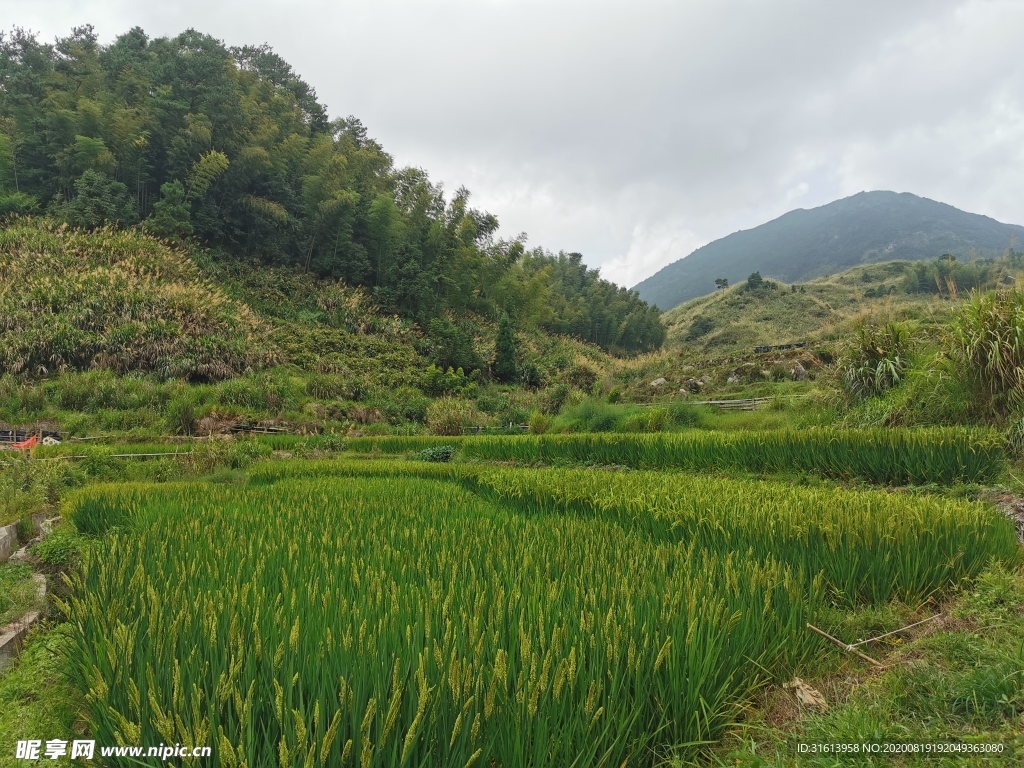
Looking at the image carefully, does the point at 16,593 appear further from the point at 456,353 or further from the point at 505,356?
the point at 505,356

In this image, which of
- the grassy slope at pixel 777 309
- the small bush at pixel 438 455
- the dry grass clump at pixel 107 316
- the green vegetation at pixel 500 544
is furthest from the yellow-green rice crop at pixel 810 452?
the grassy slope at pixel 777 309

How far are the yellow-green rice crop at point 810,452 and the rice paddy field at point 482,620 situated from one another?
6.57 ft

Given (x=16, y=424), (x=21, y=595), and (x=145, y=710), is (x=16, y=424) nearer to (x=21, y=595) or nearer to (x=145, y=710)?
(x=21, y=595)

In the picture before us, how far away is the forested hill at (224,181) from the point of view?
27.7 metres

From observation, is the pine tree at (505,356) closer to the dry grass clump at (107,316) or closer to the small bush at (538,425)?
the dry grass clump at (107,316)

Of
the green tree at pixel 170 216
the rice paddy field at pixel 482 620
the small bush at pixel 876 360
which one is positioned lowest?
the rice paddy field at pixel 482 620

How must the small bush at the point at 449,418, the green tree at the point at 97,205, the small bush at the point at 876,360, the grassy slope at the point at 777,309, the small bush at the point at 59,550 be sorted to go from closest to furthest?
the small bush at the point at 59,550
the small bush at the point at 876,360
the small bush at the point at 449,418
the green tree at the point at 97,205
the grassy slope at the point at 777,309

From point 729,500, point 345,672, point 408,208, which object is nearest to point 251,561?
point 345,672

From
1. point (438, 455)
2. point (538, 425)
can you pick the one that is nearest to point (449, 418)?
point (538, 425)

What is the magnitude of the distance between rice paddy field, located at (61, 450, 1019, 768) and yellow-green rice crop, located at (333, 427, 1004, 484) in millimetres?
2003

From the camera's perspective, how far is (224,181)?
1215 inches

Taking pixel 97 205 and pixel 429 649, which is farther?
pixel 97 205

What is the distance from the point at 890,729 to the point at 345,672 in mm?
1691

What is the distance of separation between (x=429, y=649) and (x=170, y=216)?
111 feet
